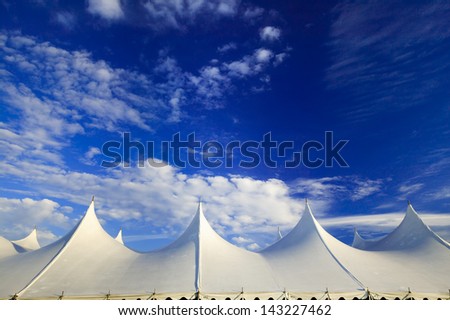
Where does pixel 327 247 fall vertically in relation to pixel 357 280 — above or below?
above

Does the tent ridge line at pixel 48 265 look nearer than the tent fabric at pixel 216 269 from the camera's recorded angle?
Yes

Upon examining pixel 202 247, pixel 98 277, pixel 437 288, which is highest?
pixel 202 247

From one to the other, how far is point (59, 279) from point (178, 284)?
4654 millimetres

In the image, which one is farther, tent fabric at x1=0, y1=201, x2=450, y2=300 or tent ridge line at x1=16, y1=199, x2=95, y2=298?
tent fabric at x1=0, y1=201, x2=450, y2=300

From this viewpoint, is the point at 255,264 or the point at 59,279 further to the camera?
the point at 255,264

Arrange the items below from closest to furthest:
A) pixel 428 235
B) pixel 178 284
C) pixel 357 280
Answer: pixel 178 284 → pixel 357 280 → pixel 428 235

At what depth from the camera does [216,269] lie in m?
12.3

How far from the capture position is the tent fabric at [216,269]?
11039mm

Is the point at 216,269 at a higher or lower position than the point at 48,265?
lower

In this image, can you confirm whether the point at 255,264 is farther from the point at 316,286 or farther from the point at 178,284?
the point at 178,284

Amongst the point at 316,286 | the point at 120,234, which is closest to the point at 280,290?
the point at 316,286

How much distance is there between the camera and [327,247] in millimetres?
14344

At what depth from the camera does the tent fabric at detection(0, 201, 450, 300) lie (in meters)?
11.0

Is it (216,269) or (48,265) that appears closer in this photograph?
(48,265)
